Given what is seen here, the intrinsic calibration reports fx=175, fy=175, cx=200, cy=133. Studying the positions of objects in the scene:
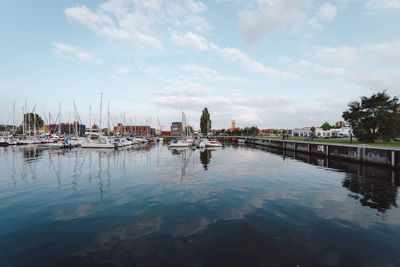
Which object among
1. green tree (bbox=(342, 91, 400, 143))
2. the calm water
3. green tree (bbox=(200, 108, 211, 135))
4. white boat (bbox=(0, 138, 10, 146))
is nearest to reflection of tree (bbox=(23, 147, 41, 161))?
the calm water

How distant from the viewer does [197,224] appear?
366 inches

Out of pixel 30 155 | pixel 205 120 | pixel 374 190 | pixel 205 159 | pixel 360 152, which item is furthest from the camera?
pixel 205 120

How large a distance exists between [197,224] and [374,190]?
16560mm

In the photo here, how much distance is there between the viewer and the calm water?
6699 millimetres

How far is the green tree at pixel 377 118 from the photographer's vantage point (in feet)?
115

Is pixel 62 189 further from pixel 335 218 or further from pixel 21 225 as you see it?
pixel 335 218

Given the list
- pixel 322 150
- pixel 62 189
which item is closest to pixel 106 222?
pixel 62 189

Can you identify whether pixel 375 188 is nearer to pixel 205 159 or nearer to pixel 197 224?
pixel 197 224

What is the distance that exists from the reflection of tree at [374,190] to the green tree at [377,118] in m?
23.2

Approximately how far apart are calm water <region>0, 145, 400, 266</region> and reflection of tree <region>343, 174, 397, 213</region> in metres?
0.11

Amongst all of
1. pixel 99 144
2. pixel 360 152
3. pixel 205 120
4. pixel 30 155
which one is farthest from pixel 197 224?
pixel 205 120

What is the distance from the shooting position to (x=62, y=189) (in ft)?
49.6

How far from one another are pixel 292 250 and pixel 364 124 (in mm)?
44632

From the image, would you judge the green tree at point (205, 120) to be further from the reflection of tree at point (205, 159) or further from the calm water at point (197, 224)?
the calm water at point (197, 224)
